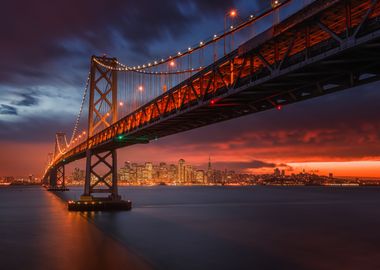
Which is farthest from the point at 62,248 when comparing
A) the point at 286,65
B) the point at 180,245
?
the point at 286,65

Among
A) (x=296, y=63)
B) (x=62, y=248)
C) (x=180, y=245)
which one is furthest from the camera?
(x=180, y=245)

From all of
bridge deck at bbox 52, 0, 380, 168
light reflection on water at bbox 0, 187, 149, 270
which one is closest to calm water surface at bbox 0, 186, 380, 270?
light reflection on water at bbox 0, 187, 149, 270

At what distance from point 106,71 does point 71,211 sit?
57.6 ft

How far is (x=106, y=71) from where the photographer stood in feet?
175

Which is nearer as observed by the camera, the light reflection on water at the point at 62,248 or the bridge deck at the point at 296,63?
the bridge deck at the point at 296,63

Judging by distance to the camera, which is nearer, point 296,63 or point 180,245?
point 296,63

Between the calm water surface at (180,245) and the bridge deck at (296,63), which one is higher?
the bridge deck at (296,63)

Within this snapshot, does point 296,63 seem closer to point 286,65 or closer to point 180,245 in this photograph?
point 286,65

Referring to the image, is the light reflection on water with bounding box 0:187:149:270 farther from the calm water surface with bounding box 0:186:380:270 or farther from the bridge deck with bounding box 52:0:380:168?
the bridge deck with bounding box 52:0:380:168

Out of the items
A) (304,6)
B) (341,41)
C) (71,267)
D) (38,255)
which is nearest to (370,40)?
(341,41)

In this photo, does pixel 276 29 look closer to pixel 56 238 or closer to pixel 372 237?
pixel 56 238

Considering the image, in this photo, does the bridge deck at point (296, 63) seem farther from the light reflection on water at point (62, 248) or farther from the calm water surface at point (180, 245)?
the light reflection on water at point (62, 248)

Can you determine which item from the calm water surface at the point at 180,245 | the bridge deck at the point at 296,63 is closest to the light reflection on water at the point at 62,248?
the calm water surface at the point at 180,245

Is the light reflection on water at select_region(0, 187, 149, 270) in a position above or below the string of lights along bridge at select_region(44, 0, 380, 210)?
below
